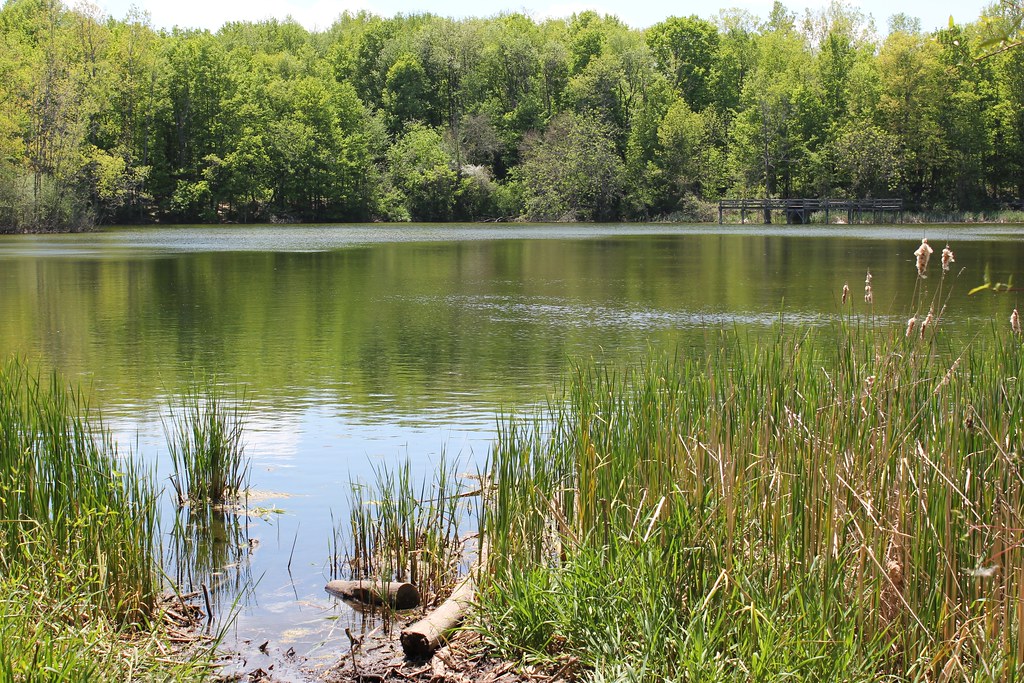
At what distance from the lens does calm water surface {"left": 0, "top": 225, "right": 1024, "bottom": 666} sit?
7.25 meters

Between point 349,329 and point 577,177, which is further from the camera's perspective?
point 577,177

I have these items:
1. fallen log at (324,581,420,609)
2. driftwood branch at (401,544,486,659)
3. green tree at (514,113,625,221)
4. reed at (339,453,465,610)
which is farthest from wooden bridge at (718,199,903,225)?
driftwood branch at (401,544,486,659)

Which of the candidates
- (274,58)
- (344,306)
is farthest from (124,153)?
(344,306)

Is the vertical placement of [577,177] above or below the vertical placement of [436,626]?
above

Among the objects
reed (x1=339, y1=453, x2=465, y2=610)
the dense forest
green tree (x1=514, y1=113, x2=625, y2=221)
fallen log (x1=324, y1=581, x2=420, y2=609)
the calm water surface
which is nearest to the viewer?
fallen log (x1=324, y1=581, x2=420, y2=609)

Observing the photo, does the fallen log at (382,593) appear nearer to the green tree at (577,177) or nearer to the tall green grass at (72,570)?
the tall green grass at (72,570)

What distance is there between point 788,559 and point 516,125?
79.6 m

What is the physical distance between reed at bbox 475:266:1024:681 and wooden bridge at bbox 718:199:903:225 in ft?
206

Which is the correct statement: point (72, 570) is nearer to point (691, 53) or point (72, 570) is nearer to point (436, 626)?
point (436, 626)

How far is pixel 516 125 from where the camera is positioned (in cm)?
8181

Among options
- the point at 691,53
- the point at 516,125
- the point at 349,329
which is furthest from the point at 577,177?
the point at 349,329

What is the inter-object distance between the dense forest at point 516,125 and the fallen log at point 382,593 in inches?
2068

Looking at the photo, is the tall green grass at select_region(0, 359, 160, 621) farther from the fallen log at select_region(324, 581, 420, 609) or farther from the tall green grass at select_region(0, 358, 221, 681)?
the fallen log at select_region(324, 581, 420, 609)

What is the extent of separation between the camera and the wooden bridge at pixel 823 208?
65.6 meters
